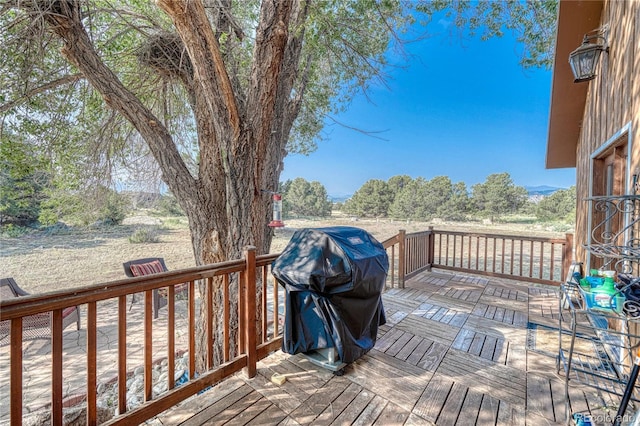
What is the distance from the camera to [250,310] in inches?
82.7

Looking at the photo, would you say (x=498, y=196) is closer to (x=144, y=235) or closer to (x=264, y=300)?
(x=264, y=300)

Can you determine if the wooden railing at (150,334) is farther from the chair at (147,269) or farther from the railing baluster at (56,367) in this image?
the chair at (147,269)

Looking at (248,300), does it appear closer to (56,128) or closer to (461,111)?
(56,128)

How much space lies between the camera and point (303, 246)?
2135 mm

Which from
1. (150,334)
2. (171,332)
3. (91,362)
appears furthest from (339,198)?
(91,362)

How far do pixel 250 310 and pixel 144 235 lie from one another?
11.5 meters

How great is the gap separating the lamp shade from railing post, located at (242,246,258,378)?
3.80 m

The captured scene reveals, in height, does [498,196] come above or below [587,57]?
below

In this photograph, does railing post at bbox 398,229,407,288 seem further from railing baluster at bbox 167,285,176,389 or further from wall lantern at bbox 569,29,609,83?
railing baluster at bbox 167,285,176,389

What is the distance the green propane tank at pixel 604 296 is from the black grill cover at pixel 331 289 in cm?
124

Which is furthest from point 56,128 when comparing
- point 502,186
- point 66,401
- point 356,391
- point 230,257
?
point 502,186

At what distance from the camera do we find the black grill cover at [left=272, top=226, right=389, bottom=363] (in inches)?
76.3

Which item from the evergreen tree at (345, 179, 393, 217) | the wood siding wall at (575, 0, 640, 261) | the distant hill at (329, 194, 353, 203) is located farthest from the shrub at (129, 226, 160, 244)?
the wood siding wall at (575, 0, 640, 261)

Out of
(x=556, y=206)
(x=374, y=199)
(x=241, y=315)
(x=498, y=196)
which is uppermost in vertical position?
(x=498, y=196)
